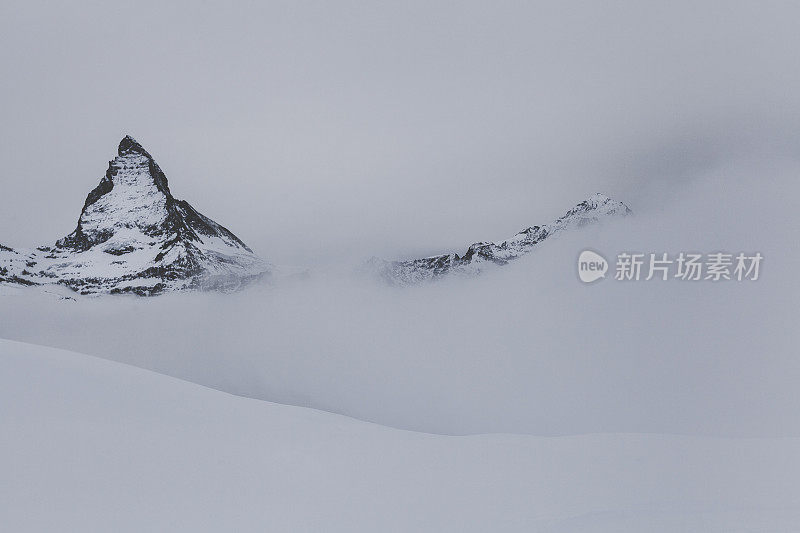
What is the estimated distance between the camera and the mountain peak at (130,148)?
5229 inches

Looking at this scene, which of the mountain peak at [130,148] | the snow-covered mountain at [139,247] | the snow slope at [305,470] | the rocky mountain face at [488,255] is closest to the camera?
the snow slope at [305,470]

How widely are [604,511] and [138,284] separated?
358ft

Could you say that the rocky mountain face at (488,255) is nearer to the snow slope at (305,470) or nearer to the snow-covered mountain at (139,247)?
the snow-covered mountain at (139,247)

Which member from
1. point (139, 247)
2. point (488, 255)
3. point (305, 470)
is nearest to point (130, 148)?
point (139, 247)

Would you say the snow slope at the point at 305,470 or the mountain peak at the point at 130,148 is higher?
the mountain peak at the point at 130,148

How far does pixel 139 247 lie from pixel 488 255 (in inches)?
3249

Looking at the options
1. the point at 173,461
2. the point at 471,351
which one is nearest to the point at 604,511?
the point at 173,461

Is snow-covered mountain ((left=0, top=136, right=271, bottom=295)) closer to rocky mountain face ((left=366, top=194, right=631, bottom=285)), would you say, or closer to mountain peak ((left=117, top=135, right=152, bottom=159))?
mountain peak ((left=117, top=135, right=152, bottom=159))

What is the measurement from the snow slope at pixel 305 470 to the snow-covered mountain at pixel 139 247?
243 feet

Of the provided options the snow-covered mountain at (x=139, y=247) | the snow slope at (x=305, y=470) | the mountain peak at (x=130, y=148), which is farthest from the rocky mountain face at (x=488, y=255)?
the snow slope at (x=305, y=470)

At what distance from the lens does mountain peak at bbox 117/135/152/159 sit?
132825 millimetres

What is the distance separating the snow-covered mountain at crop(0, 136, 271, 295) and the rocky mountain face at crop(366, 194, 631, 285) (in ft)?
131

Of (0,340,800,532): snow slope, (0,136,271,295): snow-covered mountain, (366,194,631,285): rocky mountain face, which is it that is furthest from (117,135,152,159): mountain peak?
(0,340,800,532): snow slope

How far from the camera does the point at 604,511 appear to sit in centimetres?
991
